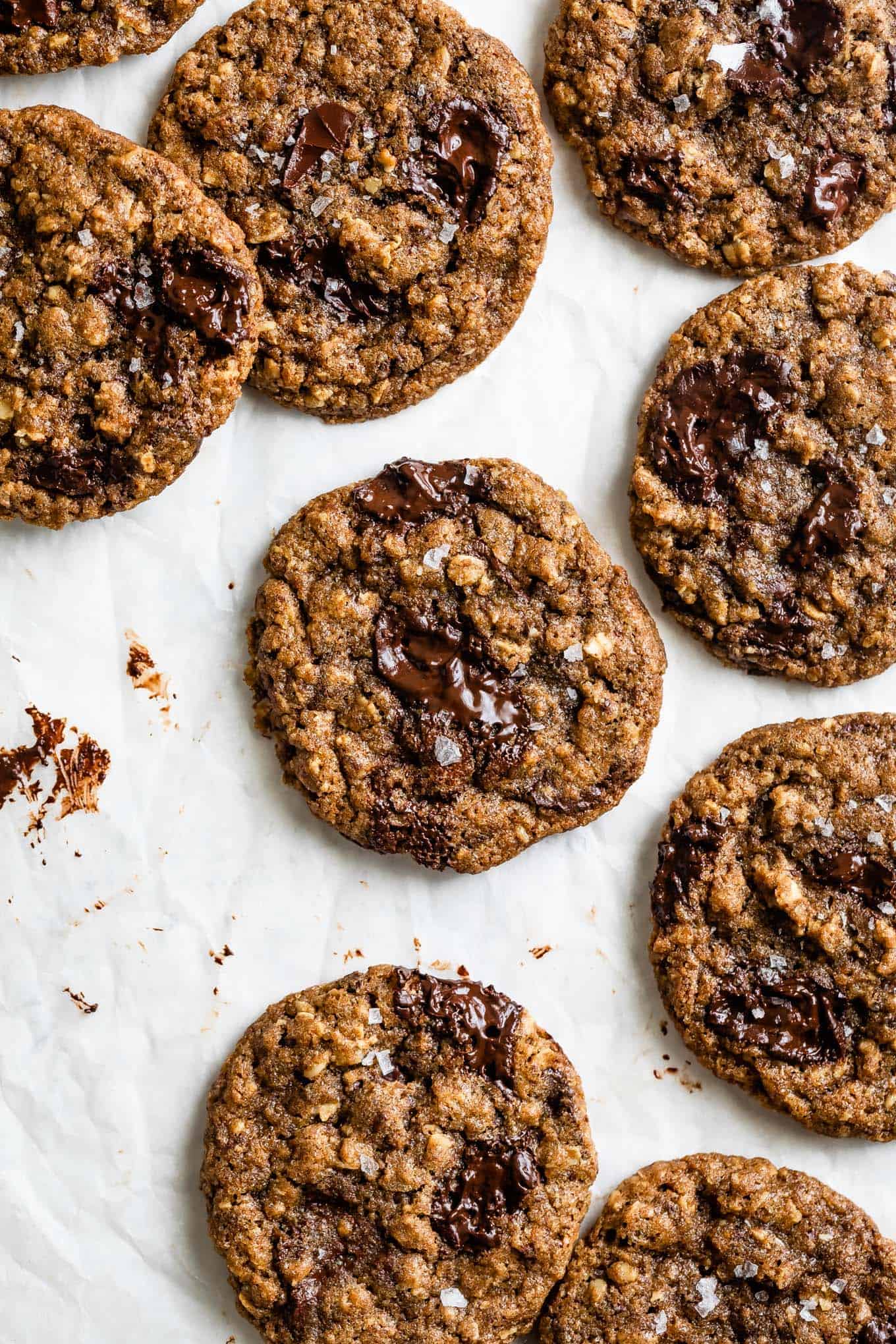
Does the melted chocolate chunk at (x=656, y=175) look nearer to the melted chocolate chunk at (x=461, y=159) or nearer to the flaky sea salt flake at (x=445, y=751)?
the melted chocolate chunk at (x=461, y=159)

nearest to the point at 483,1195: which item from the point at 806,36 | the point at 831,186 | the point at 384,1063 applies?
the point at 384,1063

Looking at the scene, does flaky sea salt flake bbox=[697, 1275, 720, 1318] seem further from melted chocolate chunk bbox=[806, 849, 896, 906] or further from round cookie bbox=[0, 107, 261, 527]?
round cookie bbox=[0, 107, 261, 527]

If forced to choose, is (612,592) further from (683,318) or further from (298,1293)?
(298,1293)

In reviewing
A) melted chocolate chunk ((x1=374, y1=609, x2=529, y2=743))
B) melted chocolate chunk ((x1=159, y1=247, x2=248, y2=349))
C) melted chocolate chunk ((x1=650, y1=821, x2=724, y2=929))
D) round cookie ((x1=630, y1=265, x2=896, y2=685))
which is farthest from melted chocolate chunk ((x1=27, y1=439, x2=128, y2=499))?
melted chocolate chunk ((x1=650, y1=821, x2=724, y2=929))

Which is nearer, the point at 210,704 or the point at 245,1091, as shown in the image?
the point at 245,1091

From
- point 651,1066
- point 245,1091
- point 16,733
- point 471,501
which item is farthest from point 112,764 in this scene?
point 651,1066
